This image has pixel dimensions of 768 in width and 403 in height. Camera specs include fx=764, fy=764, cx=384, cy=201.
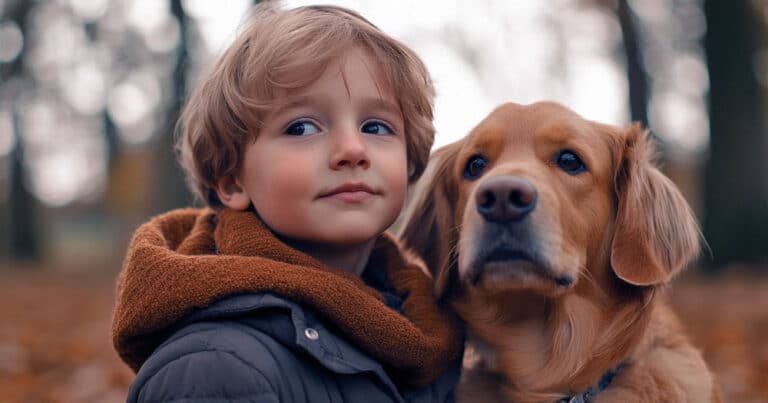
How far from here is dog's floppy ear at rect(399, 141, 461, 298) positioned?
305 centimetres

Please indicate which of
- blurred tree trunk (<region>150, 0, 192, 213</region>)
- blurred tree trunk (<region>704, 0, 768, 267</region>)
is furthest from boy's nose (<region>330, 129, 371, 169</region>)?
blurred tree trunk (<region>150, 0, 192, 213</region>)

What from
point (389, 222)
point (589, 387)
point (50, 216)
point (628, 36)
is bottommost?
point (50, 216)

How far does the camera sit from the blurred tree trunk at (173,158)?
40.5 feet

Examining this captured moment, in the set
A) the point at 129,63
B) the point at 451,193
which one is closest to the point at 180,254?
the point at 451,193

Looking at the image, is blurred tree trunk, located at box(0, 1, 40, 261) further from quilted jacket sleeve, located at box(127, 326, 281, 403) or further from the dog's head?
quilted jacket sleeve, located at box(127, 326, 281, 403)

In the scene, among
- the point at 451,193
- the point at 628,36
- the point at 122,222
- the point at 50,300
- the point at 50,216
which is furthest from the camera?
the point at 50,216

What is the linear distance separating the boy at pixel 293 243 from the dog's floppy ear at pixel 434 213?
239mm

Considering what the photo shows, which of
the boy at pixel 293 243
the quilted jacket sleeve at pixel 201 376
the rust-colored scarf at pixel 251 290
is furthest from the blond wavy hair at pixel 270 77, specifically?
the quilted jacket sleeve at pixel 201 376

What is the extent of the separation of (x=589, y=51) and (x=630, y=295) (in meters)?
13.8

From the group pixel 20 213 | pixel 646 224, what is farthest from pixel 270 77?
pixel 20 213

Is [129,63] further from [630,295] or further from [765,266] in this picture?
[630,295]

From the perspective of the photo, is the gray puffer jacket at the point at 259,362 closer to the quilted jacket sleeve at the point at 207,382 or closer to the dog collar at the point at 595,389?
the quilted jacket sleeve at the point at 207,382

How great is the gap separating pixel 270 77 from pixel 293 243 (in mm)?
553

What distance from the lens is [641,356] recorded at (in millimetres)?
2715
